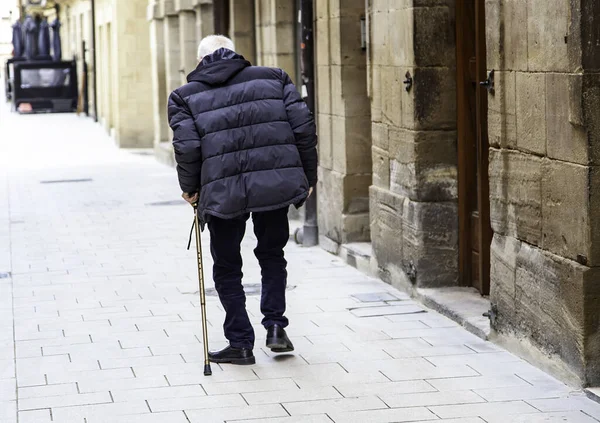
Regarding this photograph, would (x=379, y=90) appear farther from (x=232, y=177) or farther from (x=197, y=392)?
(x=197, y=392)

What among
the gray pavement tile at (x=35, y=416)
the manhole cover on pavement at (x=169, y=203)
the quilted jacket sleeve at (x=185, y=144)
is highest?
the quilted jacket sleeve at (x=185, y=144)

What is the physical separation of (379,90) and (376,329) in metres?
2.49

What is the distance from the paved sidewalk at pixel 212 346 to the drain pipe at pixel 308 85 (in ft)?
0.65

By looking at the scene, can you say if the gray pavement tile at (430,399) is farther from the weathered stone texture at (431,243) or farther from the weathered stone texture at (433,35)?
the weathered stone texture at (433,35)

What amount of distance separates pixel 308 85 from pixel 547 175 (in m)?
5.97

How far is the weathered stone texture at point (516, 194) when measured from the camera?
7.32 metres

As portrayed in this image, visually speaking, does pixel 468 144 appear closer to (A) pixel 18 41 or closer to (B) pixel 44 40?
(B) pixel 44 40

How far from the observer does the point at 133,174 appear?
2106 cm

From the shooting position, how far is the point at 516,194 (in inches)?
299

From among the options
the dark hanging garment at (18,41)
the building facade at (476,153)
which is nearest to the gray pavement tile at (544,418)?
the building facade at (476,153)

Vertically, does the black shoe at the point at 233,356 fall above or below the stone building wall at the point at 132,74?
below

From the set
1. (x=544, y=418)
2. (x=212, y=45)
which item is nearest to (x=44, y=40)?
(x=212, y=45)

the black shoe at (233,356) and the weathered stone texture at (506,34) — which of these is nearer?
the weathered stone texture at (506,34)

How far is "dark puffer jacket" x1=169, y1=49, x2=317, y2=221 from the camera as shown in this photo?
7.40 meters
